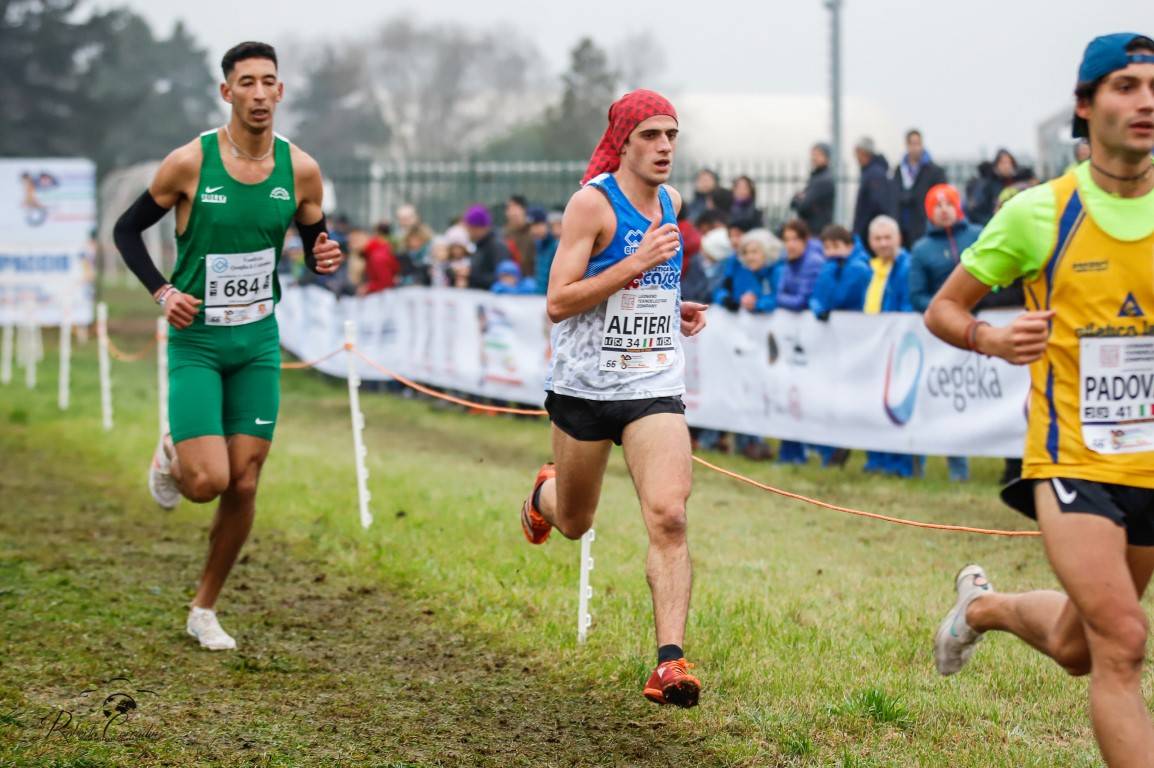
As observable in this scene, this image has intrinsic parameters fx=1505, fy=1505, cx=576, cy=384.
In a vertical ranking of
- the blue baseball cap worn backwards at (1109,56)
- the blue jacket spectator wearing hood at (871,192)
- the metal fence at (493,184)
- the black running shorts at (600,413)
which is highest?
the metal fence at (493,184)

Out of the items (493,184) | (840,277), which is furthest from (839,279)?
(493,184)

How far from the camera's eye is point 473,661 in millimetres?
6840

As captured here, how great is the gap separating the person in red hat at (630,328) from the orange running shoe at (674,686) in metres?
0.38

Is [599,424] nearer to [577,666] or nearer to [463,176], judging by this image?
[577,666]

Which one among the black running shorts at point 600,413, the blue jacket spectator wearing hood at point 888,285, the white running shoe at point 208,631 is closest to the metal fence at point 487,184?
the blue jacket spectator wearing hood at point 888,285

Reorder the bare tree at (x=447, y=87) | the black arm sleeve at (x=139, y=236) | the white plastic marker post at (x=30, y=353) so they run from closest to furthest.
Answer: the black arm sleeve at (x=139, y=236) → the white plastic marker post at (x=30, y=353) → the bare tree at (x=447, y=87)

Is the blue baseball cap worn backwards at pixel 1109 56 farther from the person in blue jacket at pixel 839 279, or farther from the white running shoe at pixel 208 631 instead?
the person in blue jacket at pixel 839 279

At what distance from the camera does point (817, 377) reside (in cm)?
1277

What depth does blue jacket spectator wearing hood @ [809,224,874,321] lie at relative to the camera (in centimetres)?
1268

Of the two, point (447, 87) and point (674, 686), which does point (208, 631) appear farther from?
point (447, 87)

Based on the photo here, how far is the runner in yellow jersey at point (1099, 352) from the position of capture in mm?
4133

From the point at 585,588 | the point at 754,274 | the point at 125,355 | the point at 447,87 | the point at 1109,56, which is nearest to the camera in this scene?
the point at 1109,56

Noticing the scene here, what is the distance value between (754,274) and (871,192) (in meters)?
2.23

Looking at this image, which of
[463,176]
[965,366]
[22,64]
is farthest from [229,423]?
[22,64]
